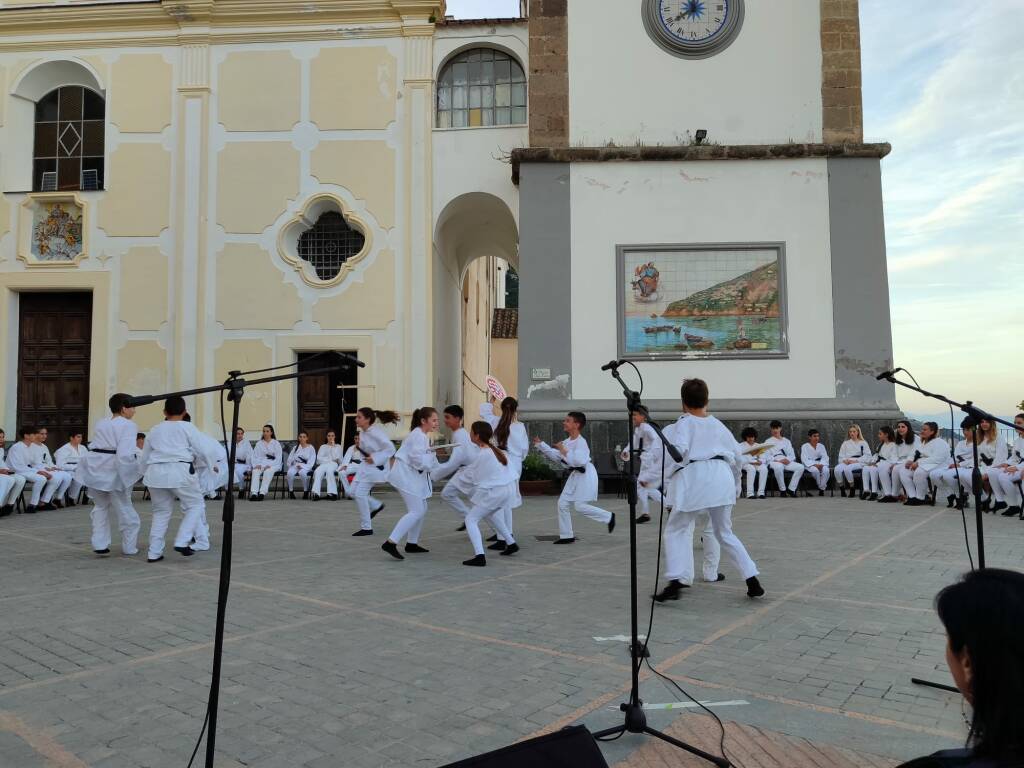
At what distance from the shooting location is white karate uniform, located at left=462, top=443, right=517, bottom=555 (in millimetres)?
8906

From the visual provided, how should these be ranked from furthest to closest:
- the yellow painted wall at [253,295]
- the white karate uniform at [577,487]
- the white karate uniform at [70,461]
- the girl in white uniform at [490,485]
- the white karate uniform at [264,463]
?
the yellow painted wall at [253,295]
the white karate uniform at [264,463]
the white karate uniform at [70,461]
the white karate uniform at [577,487]
the girl in white uniform at [490,485]

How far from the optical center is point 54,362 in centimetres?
1905

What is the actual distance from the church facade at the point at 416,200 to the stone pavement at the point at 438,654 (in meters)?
8.09

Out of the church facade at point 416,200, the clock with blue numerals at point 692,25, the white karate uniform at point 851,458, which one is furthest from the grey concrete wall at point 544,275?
the white karate uniform at point 851,458

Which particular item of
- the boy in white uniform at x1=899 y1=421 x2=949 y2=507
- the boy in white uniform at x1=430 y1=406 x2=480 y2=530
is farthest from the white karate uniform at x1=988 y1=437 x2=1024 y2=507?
the boy in white uniform at x1=430 y1=406 x2=480 y2=530

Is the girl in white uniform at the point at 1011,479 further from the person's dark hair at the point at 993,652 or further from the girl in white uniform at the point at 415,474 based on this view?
the person's dark hair at the point at 993,652

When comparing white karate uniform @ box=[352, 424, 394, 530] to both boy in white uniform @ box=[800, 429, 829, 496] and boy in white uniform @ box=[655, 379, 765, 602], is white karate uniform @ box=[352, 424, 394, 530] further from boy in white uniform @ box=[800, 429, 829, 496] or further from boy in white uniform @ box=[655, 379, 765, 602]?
boy in white uniform @ box=[800, 429, 829, 496]

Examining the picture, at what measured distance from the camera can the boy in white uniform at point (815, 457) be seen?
1636 cm

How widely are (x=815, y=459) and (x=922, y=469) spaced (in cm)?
210

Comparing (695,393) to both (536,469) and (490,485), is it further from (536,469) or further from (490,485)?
(536,469)

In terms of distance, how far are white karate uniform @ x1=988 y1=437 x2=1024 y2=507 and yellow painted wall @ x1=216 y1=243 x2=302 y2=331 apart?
14.0 m

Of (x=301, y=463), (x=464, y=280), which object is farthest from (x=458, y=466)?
(x=464, y=280)

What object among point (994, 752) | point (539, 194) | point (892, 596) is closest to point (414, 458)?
point (892, 596)

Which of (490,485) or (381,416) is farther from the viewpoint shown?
(381,416)
